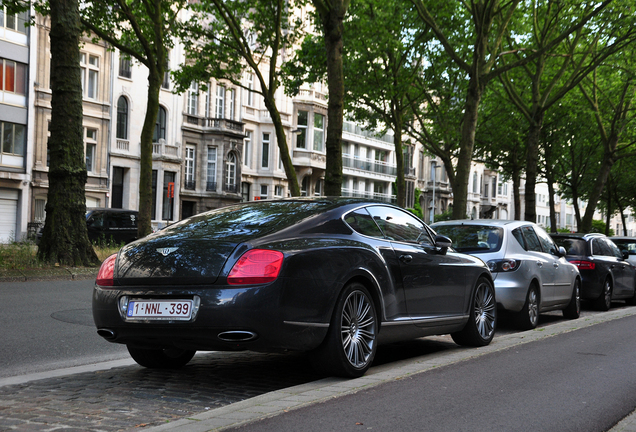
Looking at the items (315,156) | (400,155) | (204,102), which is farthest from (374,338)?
(315,156)

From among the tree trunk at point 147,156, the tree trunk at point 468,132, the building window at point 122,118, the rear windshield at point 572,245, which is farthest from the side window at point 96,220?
the rear windshield at point 572,245

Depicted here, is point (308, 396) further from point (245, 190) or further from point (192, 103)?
point (245, 190)

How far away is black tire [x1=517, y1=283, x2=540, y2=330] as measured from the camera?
10820 millimetres

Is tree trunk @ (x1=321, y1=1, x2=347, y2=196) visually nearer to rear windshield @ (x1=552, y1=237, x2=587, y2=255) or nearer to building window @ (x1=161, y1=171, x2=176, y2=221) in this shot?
rear windshield @ (x1=552, y1=237, x2=587, y2=255)

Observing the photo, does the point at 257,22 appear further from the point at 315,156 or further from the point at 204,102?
the point at 315,156

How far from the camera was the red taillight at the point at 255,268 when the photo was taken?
5.46 m

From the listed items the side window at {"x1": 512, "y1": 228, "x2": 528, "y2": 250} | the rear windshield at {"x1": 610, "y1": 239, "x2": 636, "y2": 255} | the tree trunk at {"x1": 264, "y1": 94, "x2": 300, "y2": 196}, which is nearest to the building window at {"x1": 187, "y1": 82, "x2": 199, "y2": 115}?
the tree trunk at {"x1": 264, "y1": 94, "x2": 300, "y2": 196}

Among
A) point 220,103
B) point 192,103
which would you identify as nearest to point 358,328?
point 192,103

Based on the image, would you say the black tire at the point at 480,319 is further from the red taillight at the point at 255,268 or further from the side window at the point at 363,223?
the red taillight at the point at 255,268

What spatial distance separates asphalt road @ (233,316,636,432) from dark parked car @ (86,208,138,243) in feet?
81.2

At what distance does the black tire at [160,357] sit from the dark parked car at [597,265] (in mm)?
10491

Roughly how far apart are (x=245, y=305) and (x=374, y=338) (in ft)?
4.81

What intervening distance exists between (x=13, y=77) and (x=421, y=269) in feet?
120

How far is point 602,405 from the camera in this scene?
5520mm
